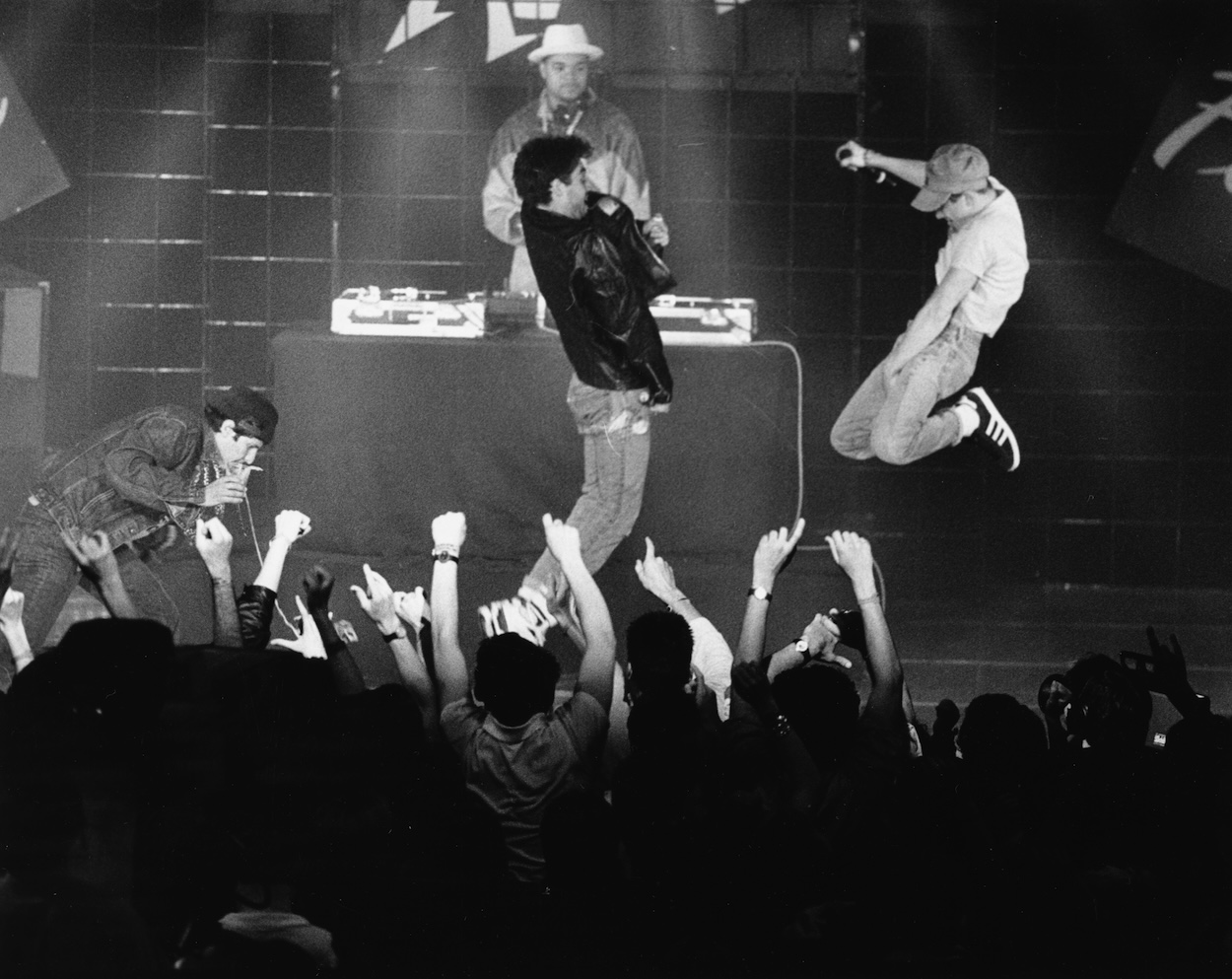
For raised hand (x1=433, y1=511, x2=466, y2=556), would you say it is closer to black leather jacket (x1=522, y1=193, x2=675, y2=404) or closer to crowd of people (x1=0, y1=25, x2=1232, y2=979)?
crowd of people (x1=0, y1=25, x2=1232, y2=979)

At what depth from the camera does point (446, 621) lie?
3.53 m

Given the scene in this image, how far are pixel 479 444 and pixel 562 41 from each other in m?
1.57

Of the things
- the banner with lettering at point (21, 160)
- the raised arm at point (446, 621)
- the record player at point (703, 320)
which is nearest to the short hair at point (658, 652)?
the raised arm at point (446, 621)

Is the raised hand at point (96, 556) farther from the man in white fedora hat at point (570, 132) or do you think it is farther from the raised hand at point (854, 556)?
the man in white fedora hat at point (570, 132)

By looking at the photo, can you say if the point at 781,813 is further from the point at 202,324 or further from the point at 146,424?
the point at 202,324

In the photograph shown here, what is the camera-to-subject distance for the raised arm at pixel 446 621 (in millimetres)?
3342

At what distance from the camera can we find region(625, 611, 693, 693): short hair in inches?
127

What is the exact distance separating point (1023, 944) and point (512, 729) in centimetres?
100

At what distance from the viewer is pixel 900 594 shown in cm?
662

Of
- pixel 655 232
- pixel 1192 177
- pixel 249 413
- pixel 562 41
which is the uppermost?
pixel 562 41

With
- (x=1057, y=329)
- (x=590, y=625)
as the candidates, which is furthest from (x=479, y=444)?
(x=590, y=625)

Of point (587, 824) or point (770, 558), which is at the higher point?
point (770, 558)

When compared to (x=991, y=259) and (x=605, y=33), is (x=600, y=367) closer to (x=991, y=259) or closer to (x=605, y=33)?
(x=605, y=33)

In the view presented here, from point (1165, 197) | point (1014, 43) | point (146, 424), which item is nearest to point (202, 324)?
point (146, 424)
